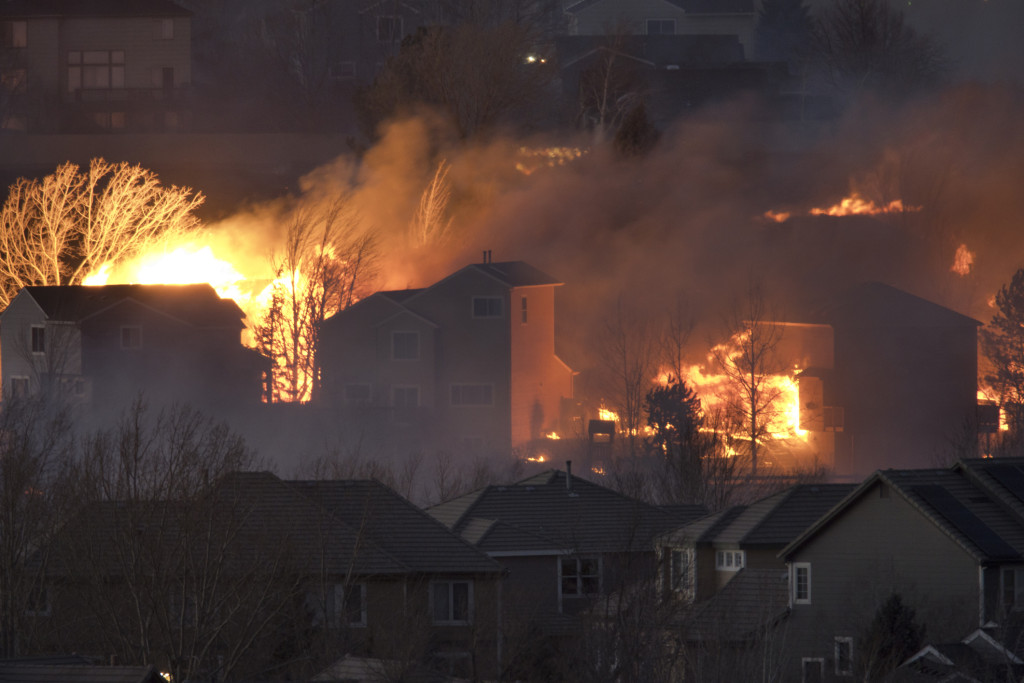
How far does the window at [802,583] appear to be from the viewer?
36.6m

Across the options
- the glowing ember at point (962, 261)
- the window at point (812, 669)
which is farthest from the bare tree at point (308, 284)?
the window at point (812, 669)

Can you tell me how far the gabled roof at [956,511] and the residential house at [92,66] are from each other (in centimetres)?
5841

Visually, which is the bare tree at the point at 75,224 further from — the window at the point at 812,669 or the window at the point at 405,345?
the window at the point at 812,669

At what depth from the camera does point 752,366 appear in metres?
73.4

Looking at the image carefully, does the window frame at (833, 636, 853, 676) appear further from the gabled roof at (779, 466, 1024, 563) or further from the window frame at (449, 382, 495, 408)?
the window frame at (449, 382, 495, 408)

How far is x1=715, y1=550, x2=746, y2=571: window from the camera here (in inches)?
1517

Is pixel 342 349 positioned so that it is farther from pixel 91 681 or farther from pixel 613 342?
pixel 91 681

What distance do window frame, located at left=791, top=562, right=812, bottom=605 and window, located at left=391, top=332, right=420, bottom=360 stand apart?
34654 millimetres

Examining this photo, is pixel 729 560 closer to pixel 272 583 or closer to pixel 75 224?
pixel 272 583

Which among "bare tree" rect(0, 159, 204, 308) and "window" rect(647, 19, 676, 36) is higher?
"window" rect(647, 19, 676, 36)

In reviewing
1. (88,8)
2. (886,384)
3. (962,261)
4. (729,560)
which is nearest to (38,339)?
(88,8)

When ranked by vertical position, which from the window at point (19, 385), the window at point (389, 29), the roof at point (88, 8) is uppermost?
the window at point (389, 29)

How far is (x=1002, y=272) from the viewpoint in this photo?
3391 inches

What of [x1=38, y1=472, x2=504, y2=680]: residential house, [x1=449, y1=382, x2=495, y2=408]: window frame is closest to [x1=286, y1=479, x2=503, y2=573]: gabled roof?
[x1=38, y1=472, x2=504, y2=680]: residential house
